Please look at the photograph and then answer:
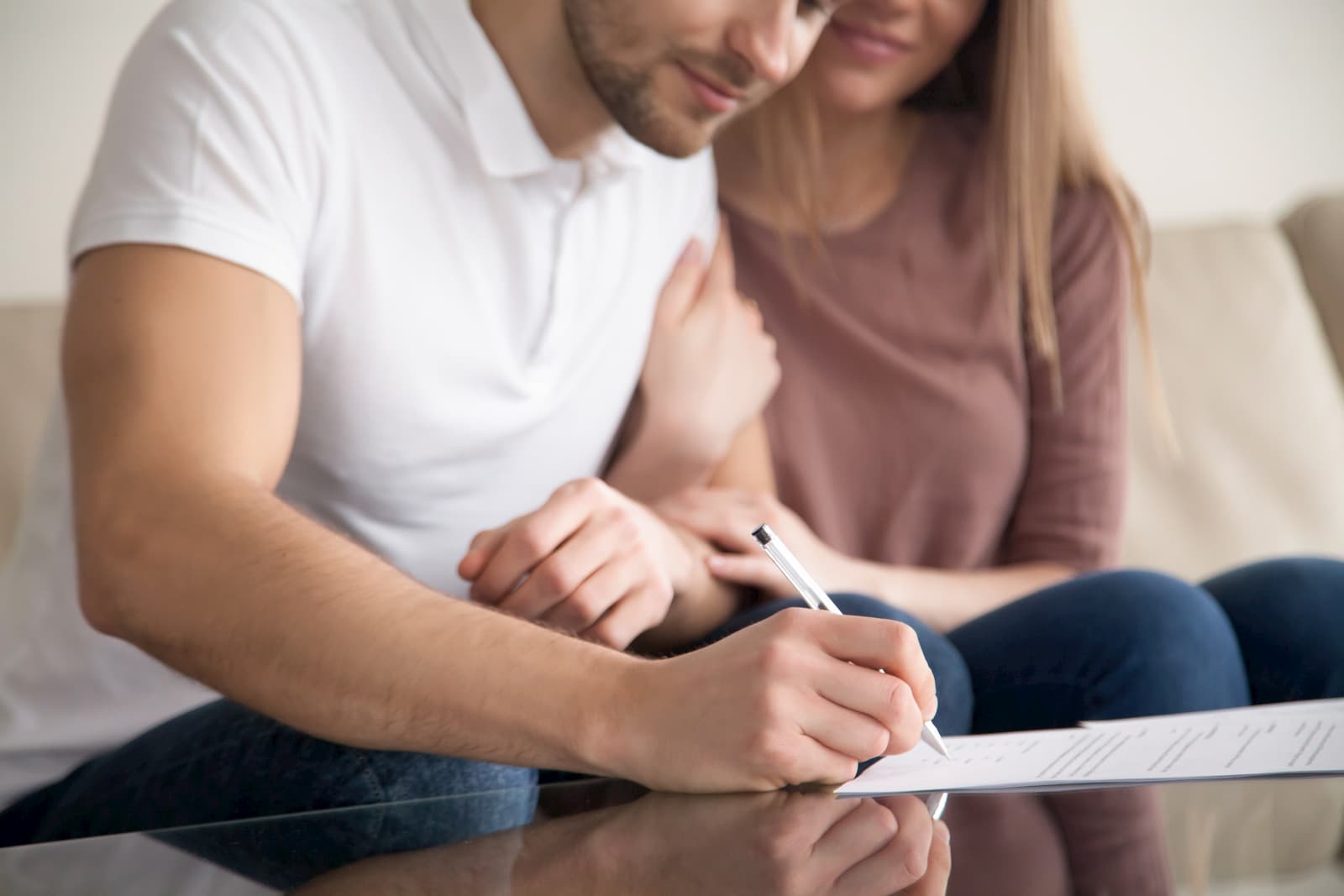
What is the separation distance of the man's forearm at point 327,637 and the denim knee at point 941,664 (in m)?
0.25

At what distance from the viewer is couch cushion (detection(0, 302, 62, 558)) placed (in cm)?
131

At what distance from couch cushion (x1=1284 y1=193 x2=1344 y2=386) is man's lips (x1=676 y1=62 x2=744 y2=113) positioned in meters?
1.10

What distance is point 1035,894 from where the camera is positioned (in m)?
0.46

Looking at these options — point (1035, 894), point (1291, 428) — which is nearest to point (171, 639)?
point (1035, 894)

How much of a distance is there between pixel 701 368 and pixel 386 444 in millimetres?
307

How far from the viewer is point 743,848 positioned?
1.66 feet

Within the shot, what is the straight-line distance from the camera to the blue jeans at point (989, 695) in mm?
677

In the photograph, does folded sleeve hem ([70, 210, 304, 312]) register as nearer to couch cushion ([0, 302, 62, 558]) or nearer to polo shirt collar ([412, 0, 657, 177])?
polo shirt collar ([412, 0, 657, 177])

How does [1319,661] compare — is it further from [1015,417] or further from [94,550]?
[94,550]

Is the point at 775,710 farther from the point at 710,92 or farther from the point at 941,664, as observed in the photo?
the point at 710,92

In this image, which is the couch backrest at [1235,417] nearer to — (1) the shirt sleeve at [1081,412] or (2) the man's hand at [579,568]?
(1) the shirt sleeve at [1081,412]

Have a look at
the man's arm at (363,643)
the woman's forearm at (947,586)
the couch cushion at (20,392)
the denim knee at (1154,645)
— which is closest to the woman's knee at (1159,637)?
the denim knee at (1154,645)

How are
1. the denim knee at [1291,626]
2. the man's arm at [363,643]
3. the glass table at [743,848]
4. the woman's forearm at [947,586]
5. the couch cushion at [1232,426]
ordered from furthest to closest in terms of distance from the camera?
the couch cushion at [1232,426] < the woman's forearm at [947,586] < the denim knee at [1291,626] < the man's arm at [363,643] < the glass table at [743,848]

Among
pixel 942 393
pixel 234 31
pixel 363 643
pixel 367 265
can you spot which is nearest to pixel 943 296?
pixel 942 393
